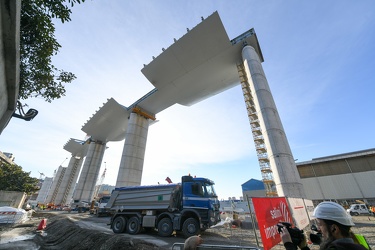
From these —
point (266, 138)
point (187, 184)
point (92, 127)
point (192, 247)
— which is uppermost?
point (92, 127)

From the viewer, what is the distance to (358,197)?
22797 millimetres

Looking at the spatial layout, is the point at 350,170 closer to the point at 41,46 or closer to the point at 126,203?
the point at 126,203

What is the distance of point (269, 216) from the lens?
14.1 ft

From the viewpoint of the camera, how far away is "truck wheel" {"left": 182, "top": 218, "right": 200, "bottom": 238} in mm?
8172

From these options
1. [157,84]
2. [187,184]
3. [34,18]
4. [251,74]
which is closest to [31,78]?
[34,18]

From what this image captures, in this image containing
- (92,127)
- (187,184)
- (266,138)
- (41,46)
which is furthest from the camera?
(92,127)

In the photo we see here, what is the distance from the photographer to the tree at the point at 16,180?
26994 mm

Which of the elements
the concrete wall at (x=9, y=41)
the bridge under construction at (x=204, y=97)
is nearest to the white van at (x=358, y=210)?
the bridge under construction at (x=204, y=97)

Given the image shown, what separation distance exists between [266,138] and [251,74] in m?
7.28

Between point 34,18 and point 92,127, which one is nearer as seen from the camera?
point 34,18

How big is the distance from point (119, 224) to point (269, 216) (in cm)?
959

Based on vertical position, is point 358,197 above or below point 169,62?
below

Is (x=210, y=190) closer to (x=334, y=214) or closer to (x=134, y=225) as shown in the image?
(x=134, y=225)

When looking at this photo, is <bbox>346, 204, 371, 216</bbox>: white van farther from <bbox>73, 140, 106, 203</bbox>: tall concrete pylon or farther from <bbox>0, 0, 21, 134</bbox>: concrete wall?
<bbox>73, 140, 106, 203</bbox>: tall concrete pylon
